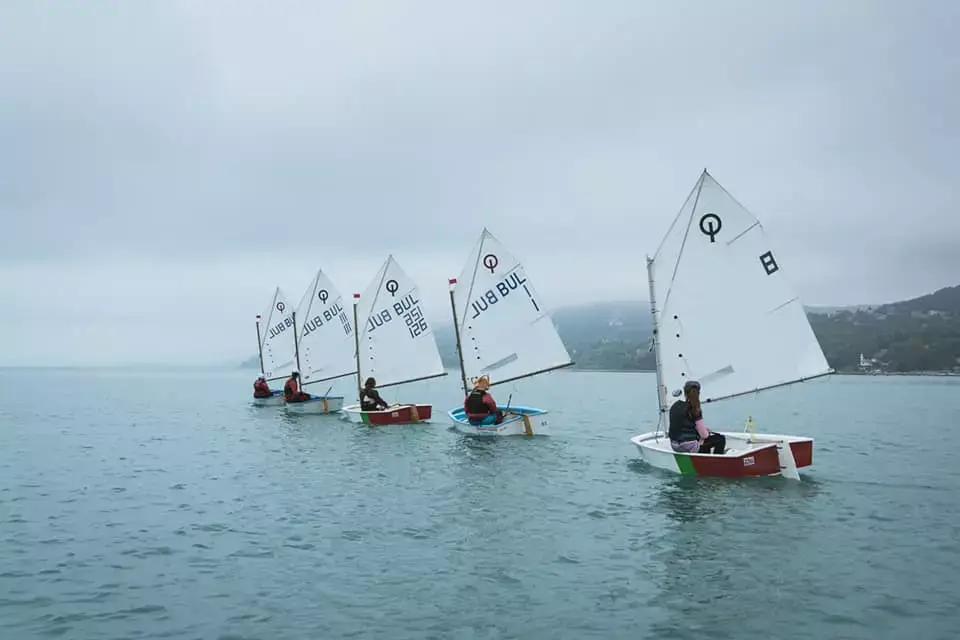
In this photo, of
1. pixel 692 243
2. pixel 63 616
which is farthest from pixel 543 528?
pixel 692 243

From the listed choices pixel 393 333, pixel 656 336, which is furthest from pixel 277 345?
pixel 656 336

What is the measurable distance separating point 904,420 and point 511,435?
31875 mm

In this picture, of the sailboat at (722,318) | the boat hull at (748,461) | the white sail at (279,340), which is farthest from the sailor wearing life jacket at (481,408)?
the white sail at (279,340)

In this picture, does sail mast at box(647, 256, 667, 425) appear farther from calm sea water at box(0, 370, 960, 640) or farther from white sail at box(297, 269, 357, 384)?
white sail at box(297, 269, 357, 384)

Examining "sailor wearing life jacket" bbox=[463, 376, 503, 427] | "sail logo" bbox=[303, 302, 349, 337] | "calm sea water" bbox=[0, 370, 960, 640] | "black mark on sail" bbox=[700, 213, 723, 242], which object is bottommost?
"calm sea water" bbox=[0, 370, 960, 640]

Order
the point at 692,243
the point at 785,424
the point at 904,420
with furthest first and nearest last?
the point at 904,420 < the point at 785,424 < the point at 692,243

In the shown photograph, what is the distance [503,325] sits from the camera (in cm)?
2981

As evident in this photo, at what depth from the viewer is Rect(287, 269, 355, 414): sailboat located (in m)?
42.8

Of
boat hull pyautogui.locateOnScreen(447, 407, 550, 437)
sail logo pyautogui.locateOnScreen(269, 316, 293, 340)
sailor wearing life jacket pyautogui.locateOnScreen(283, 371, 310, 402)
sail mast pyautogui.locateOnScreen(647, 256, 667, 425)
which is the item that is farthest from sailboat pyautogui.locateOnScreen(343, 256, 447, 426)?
sail mast pyautogui.locateOnScreen(647, 256, 667, 425)

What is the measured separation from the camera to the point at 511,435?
2859cm

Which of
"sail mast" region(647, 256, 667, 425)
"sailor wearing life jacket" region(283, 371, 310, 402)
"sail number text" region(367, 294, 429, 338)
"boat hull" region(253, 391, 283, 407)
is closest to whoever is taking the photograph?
"sail mast" region(647, 256, 667, 425)

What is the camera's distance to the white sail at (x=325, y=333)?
4275 centimetres

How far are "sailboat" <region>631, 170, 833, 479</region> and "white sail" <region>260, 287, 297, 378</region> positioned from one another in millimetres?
32154

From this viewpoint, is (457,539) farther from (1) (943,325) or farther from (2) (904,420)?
(1) (943,325)
